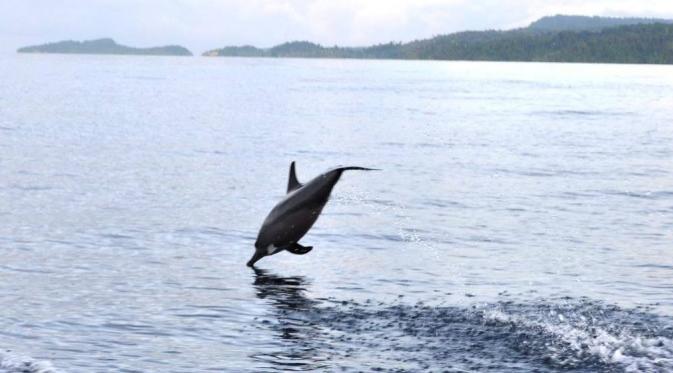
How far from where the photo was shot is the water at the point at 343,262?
49.0 feet

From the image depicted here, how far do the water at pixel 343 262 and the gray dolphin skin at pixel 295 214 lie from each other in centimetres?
86

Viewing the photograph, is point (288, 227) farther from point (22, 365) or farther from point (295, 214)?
point (22, 365)

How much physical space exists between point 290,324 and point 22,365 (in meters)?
4.26

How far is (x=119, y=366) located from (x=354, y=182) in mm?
26468

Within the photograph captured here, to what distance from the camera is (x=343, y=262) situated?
22.3 m

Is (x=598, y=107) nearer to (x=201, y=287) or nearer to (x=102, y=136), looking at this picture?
(x=102, y=136)

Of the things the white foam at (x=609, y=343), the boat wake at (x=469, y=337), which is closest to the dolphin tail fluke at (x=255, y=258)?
the boat wake at (x=469, y=337)

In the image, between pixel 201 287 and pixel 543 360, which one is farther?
pixel 201 287

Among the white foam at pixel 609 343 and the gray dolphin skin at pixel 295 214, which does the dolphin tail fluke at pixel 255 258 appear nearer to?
the gray dolphin skin at pixel 295 214

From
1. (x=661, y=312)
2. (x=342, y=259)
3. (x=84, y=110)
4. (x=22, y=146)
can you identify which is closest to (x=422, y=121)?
(x=84, y=110)

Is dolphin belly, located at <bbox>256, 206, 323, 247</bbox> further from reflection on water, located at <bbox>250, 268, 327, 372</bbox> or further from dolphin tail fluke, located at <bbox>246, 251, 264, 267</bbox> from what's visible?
reflection on water, located at <bbox>250, 268, 327, 372</bbox>

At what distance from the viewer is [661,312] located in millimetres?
17422

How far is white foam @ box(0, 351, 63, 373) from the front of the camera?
13.6 meters

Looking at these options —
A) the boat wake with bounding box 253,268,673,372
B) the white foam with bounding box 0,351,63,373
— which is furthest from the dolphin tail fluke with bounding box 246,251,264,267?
the white foam with bounding box 0,351,63,373
